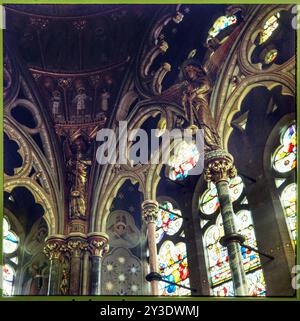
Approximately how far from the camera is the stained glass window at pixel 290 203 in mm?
12252

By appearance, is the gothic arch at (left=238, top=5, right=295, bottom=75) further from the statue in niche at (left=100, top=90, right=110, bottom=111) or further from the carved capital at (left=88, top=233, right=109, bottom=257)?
the carved capital at (left=88, top=233, right=109, bottom=257)

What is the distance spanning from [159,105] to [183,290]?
13.6 feet

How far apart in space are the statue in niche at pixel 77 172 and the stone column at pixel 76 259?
613 mm

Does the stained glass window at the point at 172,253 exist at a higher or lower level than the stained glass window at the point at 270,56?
lower

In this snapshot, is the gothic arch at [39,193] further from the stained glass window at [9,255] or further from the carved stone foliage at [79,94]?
the stained glass window at [9,255]

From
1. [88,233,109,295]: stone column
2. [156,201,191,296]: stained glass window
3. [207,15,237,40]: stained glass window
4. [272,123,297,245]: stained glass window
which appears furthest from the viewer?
[156,201,191,296]: stained glass window

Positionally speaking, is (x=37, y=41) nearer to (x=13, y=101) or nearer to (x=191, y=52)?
(x=13, y=101)

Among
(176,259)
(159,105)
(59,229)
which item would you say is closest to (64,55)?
(159,105)

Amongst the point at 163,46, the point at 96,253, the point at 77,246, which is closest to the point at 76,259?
the point at 77,246

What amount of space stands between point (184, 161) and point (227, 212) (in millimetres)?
4879

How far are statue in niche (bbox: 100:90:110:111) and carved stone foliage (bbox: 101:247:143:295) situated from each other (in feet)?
11.2

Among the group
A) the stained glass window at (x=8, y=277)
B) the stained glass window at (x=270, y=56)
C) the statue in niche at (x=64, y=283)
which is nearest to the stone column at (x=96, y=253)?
the statue in niche at (x=64, y=283)

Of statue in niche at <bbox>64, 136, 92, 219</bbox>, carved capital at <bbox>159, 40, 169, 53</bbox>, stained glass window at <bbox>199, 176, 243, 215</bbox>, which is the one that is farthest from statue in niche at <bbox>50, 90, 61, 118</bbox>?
stained glass window at <bbox>199, 176, 243, 215</bbox>

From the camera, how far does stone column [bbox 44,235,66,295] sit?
12695 mm
